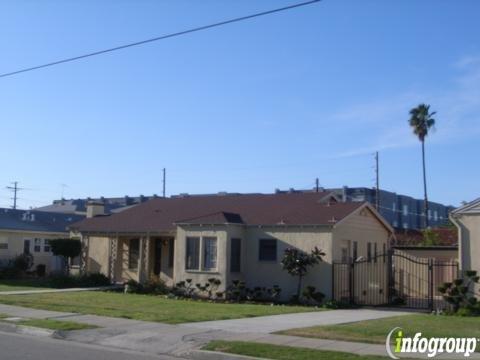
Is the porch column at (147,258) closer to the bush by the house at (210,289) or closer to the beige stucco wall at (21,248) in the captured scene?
the bush by the house at (210,289)

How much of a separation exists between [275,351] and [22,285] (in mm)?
23062

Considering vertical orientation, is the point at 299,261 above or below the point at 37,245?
below

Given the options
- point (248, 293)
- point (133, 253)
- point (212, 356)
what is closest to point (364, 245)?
point (248, 293)

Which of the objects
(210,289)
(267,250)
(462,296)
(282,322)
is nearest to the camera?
(282,322)

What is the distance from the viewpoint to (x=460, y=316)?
67.7 feet

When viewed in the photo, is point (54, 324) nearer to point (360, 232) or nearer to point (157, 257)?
point (360, 232)

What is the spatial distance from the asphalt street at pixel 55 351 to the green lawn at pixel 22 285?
16011 mm

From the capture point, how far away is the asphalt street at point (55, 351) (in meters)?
11.7

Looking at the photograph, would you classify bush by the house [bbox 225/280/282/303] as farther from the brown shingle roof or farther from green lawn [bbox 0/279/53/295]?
green lawn [bbox 0/279/53/295]

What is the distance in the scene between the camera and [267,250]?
27688 mm

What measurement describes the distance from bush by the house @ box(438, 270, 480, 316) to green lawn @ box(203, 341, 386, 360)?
1040 cm

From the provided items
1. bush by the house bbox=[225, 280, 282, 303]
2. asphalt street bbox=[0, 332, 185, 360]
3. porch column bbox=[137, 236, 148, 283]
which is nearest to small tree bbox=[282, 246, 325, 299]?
bush by the house bbox=[225, 280, 282, 303]

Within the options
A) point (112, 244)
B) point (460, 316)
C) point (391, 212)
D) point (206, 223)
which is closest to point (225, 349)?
point (460, 316)

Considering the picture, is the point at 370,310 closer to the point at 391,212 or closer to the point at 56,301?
the point at 56,301
